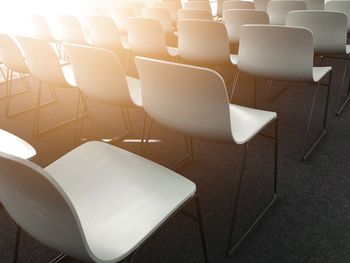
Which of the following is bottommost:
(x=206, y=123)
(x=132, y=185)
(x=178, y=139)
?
(x=178, y=139)

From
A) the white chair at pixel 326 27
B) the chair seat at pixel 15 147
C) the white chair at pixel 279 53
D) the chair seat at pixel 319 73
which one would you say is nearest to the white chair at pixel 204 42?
the white chair at pixel 279 53

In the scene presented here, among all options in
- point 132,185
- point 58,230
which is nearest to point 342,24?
point 132,185

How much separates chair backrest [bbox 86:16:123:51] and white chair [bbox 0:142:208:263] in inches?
83.3

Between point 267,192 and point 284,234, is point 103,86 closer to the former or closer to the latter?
point 267,192

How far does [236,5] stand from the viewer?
416 centimetres

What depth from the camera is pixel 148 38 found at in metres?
3.29

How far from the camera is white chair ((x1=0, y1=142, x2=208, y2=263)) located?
2.66 ft

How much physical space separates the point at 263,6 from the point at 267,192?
3.56 m

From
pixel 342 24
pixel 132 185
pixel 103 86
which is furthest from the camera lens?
pixel 342 24

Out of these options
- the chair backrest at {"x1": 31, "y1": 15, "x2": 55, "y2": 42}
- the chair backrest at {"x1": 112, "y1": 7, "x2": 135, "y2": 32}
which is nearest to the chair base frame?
the chair backrest at {"x1": 31, "y1": 15, "x2": 55, "y2": 42}

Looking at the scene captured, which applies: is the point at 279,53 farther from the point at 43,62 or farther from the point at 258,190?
the point at 43,62

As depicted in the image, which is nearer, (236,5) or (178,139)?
(178,139)

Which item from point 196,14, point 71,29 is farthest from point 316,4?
point 71,29

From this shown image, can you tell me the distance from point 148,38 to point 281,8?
5.79 feet
